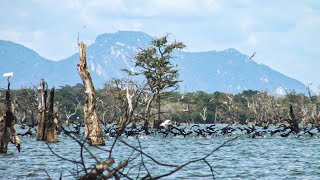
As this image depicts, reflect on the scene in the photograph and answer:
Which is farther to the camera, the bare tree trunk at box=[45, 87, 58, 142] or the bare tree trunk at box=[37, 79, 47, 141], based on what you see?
the bare tree trunk at box=[37, 79, 47, 141]

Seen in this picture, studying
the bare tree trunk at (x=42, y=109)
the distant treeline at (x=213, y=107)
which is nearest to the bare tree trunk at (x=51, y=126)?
the bare tree trunk at (x=42, y=109)

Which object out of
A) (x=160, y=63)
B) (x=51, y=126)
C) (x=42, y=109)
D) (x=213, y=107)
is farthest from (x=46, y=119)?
(x=213, y=107)

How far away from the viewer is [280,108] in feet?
556

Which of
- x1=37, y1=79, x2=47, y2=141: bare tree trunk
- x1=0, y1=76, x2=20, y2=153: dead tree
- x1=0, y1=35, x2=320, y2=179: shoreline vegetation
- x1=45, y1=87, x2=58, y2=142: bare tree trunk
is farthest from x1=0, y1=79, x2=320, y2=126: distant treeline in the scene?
x1=0, y1=76, x2=20, y2=153: dead tree

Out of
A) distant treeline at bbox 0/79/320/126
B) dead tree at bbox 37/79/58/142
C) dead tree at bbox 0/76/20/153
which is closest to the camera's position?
dead tree at bbox 0/76/20/153

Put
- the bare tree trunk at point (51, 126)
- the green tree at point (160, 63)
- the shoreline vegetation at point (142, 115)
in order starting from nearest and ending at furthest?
the shoreline vegetation at point (142, 115) → the bare tree trunk at point (51, 126) → the green tree at point (160, 63)

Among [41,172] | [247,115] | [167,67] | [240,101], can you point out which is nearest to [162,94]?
[167,67]

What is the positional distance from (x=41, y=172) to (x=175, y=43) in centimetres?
7491

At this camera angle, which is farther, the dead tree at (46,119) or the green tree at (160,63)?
the green tree at (160,63)

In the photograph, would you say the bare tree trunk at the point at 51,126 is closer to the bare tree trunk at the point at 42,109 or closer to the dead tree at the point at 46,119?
the dead tree at the point at 46,119

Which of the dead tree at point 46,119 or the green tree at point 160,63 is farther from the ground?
the green tree at point 160,63

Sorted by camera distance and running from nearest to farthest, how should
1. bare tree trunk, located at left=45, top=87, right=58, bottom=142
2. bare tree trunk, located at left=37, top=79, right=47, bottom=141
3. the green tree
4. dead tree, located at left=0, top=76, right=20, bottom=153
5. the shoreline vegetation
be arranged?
1. the shoreline vegetation
2. dead tree, located at left=0, top=76, right=20, bottom=153
3. bare tree trunk, located at left=45, top=87, right=58, bottom=142
4. bare tree trunk, located at left=37, top=79, right=47, bottom=141
5. the green tree

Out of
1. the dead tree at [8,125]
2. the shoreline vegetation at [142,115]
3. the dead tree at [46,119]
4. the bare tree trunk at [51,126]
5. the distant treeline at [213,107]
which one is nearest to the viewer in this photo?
the shoreline vegetation at [142,115]

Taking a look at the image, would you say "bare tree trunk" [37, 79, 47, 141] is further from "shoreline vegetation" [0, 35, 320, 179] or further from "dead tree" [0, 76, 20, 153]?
"dead tree" [0, 76, 20, 153]
